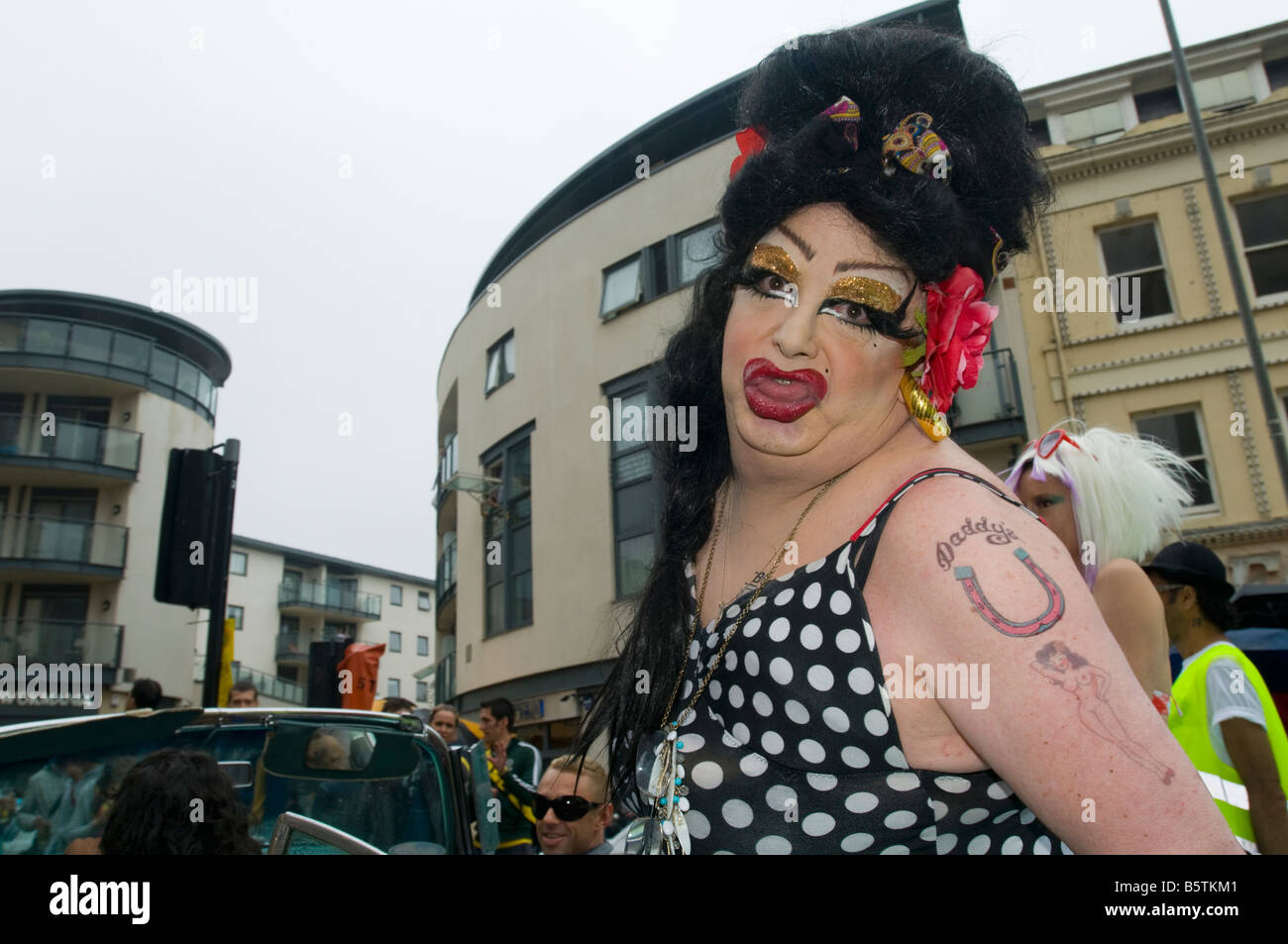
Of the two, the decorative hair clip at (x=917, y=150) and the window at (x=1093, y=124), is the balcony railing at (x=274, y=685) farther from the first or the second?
the decorative hair clip at (x=917, y=150)

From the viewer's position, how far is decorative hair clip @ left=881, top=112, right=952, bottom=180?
1298mm

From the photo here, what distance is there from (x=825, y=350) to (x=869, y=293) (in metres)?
0.10

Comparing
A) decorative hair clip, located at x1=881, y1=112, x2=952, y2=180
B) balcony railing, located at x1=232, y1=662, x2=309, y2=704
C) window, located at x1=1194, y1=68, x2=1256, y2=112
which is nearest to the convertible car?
decorative hair clip, located at x1=881, y1=112, x2=952, y2=180

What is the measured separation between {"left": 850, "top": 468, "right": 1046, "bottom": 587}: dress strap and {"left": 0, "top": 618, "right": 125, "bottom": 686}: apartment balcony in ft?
78.0

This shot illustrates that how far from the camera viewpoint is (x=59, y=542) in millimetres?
21812

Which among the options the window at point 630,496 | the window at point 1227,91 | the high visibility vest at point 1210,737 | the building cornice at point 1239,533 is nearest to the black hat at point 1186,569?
the high visibility vest at point 1210,737

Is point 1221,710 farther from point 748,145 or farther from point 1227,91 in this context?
point 1227,91

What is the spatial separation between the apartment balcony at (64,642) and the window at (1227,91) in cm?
2495

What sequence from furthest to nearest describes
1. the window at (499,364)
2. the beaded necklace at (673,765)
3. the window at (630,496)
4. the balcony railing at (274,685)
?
the balcony railing at (274,685) < the window at (499,364) < the window at (630,496) < the beaded necklace at (673,765)

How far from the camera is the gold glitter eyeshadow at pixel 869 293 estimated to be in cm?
125

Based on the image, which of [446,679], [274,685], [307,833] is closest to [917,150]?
[307,833]

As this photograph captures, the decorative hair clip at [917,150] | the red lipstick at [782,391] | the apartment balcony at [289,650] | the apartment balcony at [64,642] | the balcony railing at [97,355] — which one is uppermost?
the balcony railing at [97,355]

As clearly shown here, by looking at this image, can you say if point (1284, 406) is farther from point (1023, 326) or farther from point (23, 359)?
point (23, 359)
